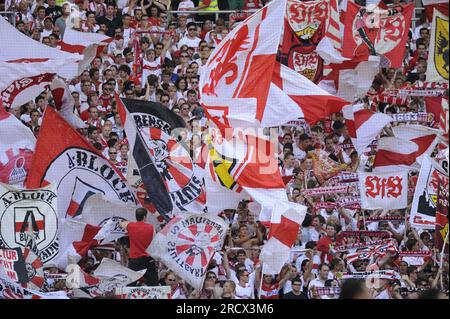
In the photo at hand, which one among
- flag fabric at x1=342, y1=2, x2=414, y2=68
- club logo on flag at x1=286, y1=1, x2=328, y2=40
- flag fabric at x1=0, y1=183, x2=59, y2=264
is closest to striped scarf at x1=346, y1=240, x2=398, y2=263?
flag fabric at x1=0, y1=183, x2=59, y2=264

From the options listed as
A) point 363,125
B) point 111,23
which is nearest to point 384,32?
point 363,125

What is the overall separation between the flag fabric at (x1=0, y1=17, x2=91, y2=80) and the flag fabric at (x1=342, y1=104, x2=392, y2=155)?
3142mm

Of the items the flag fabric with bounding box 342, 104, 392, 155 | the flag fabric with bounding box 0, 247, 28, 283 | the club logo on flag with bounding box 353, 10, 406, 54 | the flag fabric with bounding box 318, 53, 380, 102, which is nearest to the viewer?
the flag fabric with bounding box 0, 247, 28, 283

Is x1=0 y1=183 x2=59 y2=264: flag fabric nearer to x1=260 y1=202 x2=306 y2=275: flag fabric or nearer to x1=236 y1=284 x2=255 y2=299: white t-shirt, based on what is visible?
x1=236 y1=284 x2=255 y2=299: white t-shirt

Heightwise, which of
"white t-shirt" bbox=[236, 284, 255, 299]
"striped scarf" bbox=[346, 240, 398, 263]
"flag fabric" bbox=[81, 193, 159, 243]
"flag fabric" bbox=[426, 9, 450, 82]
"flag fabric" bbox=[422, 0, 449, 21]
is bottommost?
"white t-shirt" bbox=[236, 284, 255, 299]

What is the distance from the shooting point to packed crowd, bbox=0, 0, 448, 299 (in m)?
12.1

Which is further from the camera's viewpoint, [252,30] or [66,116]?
[66,116]

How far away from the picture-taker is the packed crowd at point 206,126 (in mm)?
12148

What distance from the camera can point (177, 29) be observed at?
1659cm

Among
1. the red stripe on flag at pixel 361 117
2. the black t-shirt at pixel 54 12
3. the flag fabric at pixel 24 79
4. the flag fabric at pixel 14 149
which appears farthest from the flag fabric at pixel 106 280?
the black t-shirt at pixel 54 12

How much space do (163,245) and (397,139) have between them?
3.39 m

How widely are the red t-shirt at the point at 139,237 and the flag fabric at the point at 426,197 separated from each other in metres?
2.62
